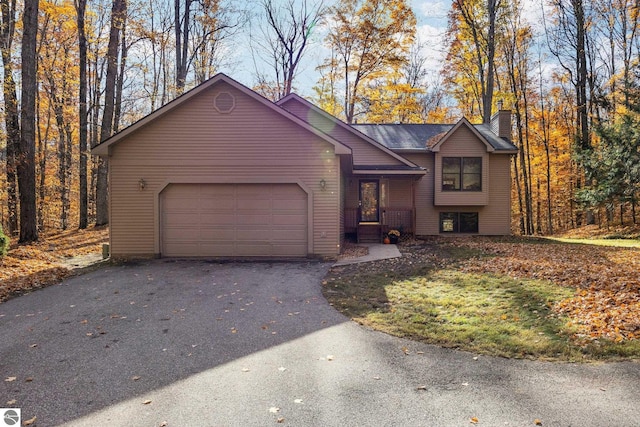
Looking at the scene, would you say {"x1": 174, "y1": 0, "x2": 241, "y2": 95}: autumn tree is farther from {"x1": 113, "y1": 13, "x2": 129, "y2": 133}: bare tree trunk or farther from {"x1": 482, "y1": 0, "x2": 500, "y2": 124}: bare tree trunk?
Result: {"x1": 482, "y1": 0, "x2": 500, "y2": 124}: bare tree trunk

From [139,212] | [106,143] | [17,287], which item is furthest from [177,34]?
[17,287]

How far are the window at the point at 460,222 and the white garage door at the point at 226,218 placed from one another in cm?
894

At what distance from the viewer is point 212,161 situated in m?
10.9

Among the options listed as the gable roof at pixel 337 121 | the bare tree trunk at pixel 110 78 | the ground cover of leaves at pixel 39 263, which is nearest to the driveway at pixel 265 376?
the ground cover of leaves at pixel 39 263

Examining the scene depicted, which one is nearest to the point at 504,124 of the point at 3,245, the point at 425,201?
the point at 425,201

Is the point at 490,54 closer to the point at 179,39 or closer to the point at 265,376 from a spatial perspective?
the point at 179,39

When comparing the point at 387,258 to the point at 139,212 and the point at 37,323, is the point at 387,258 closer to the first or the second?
the point at 139,212

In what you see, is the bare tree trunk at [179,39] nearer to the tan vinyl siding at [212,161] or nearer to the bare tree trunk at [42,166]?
the bare tree trunk at [42,166]

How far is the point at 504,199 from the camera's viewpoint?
17.2 m

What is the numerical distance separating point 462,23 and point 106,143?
21984mm

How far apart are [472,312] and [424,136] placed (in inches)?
538

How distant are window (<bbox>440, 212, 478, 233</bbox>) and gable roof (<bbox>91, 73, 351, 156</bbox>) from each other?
27.9 feet

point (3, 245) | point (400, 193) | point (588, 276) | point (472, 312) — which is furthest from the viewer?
point (400, 193)

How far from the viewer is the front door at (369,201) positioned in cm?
1661
